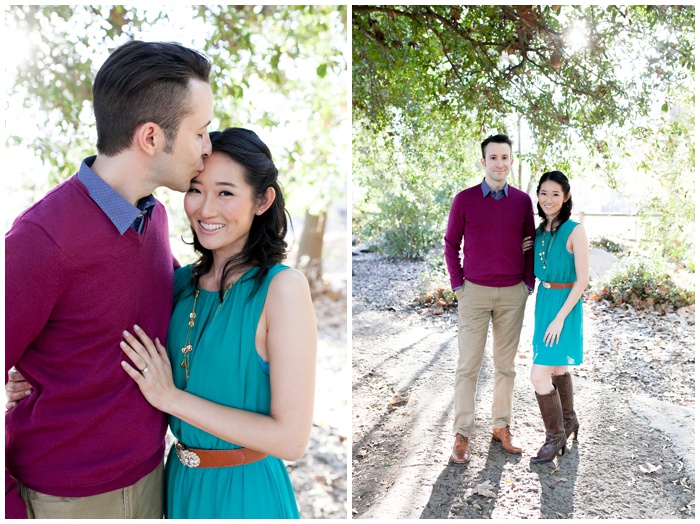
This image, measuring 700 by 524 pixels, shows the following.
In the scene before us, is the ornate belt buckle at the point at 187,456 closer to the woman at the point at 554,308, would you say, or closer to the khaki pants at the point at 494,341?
the khaki pants at the point at 494,341

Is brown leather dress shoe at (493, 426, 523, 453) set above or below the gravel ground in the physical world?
above

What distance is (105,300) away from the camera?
4.04 ft

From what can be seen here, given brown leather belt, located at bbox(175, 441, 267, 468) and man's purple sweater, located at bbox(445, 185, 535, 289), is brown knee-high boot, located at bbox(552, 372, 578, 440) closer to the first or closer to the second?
man's purple sweater, located at bbox(445, 185, 535, 289)

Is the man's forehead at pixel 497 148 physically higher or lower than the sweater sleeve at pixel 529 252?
higher

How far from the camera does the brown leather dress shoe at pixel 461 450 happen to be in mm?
2717

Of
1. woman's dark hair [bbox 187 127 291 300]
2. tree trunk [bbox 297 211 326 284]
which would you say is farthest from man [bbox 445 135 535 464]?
tree trunk [bbox 297 211 326 284]

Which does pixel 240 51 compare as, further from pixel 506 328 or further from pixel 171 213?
pixel 506 328

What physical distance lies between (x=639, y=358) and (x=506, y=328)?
3.18ft

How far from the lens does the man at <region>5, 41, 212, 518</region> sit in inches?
47.0

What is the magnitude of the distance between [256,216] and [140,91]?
41 cm

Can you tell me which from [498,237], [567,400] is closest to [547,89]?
[498,237]

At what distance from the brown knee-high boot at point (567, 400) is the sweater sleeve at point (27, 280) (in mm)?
2373

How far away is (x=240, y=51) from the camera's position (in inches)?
147

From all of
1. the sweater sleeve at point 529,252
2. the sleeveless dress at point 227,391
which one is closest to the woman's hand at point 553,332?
the sweater sleeve at point 529,252
